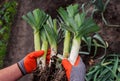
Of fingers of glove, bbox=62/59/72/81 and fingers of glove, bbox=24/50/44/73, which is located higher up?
fingers of glove, bbox=24/50/44/73

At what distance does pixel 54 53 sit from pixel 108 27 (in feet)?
3.57

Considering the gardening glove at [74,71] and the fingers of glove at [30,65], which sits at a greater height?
the fingers of glove at [30,65]

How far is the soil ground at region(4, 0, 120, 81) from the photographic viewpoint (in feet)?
13.2

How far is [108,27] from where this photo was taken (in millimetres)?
4105

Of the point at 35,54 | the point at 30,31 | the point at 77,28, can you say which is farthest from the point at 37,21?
the point at 30,31

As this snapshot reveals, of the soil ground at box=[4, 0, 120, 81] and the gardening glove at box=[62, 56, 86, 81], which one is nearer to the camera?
the gardening glove at box=[62, 56, 86, 81]

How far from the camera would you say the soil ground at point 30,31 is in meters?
4.02

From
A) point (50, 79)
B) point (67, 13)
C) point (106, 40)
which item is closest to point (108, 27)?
point (106, 40)

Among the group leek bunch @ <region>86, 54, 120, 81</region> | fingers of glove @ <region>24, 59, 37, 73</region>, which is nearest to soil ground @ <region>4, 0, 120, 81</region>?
leek bunch @ <region>86, 54, 120, 81</region>

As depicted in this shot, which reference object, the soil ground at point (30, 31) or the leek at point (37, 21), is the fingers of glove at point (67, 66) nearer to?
the leek at point (37, 21)

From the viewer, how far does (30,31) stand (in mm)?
4836

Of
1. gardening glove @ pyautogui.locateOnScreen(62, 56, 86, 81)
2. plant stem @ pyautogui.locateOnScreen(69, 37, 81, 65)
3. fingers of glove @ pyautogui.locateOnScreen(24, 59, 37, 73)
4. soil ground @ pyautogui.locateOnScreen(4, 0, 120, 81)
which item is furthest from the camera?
soil ground @ pyautogui.locateOnScreen(4, 0, 120, 81)

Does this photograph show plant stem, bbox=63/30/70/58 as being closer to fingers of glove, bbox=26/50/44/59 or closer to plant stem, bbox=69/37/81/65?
plant stem, bbox=69/37/81/65

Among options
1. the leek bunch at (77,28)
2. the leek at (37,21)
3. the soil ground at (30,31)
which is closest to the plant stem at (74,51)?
the leek bunch at (77,28)
